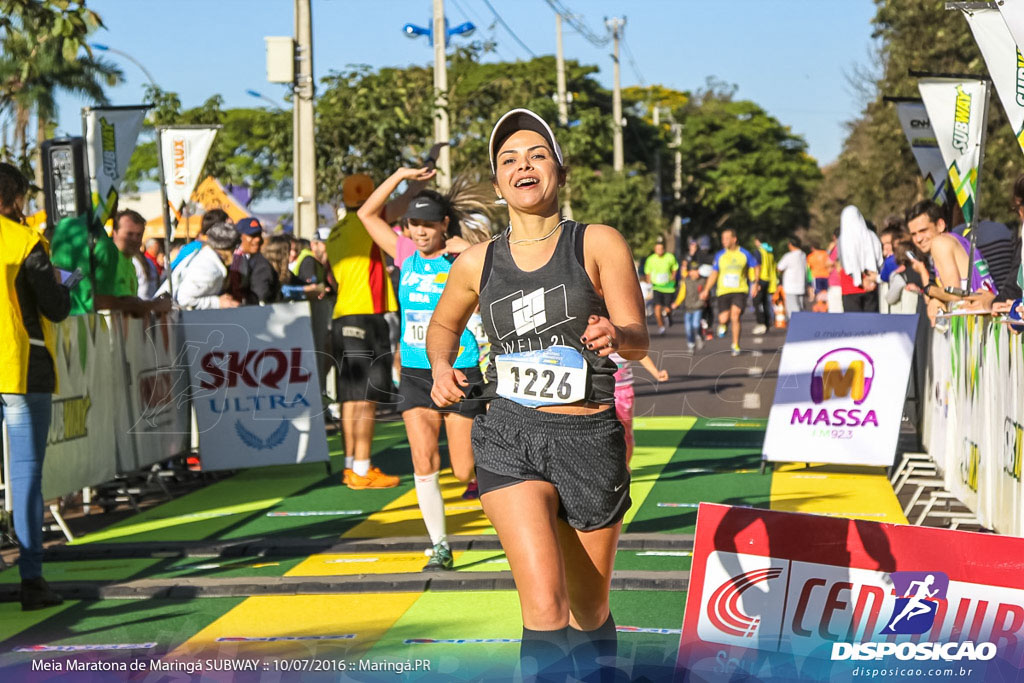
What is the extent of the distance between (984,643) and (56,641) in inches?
154

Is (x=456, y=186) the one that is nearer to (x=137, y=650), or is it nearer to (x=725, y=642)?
(x=137, y=650)

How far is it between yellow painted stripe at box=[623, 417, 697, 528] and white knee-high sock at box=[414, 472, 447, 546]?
1.46m

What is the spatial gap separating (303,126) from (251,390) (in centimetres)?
658

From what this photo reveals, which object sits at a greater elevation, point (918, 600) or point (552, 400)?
point (552, 400)

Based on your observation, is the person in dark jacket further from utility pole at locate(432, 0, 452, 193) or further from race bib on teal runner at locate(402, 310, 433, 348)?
utility pole at locate(432, 0, 452, 193)

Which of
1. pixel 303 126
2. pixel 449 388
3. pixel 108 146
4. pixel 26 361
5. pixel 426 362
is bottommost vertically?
pixel 426 362

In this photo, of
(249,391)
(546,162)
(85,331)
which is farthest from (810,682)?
(249,391)

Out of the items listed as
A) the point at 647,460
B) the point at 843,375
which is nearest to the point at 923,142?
the point at 843,375

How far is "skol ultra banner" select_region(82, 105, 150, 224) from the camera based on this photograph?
1077cm

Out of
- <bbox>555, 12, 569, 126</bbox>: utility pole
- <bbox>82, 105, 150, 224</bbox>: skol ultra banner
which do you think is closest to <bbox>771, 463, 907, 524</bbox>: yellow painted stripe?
<bbox>82, 105, 150, 224</bbox>: skol ultra banner

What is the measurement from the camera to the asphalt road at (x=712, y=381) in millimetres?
16016

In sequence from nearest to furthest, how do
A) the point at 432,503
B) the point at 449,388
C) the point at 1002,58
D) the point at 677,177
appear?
1. the point at 449,388
2. the point at 432,503
3. the point at 1002,58
4. the point at 677,177

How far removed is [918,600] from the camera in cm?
452

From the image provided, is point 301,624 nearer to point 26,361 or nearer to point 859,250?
point 26,361
